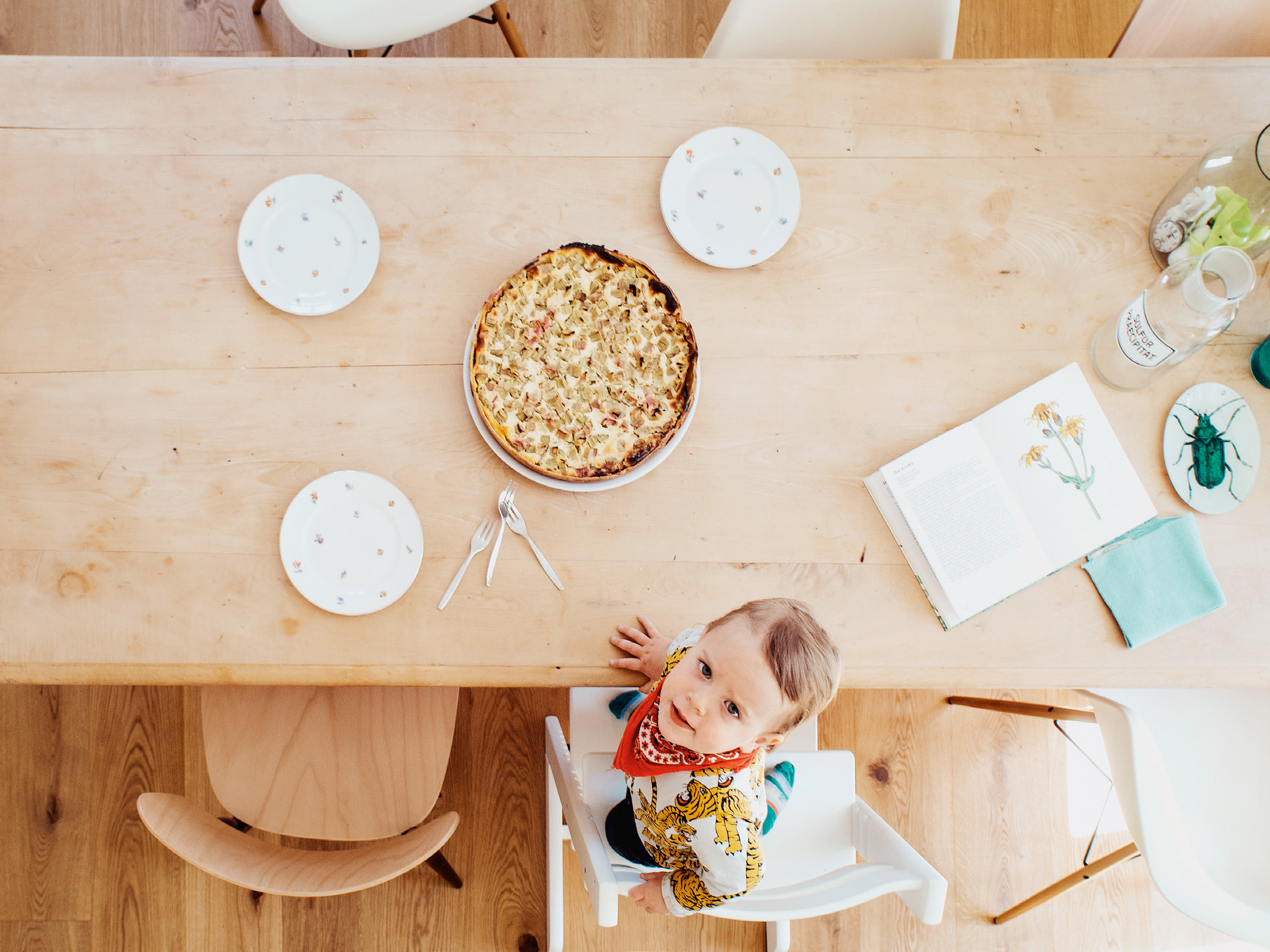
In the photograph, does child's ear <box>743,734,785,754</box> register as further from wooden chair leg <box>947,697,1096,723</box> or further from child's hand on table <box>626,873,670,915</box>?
wooden chair leg <box>947,697,1096,723</box>

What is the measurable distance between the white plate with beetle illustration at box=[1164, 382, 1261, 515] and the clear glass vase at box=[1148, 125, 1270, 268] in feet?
0.62

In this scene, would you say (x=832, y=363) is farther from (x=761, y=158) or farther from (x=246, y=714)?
(x=246, y=714)

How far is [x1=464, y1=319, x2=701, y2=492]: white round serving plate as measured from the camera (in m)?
0.98

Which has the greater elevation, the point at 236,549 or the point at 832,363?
the point at 832,363

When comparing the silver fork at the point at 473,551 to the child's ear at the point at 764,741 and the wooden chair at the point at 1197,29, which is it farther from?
the wooden chair at the point at 1197,29

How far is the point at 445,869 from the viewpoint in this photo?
163 centimetres

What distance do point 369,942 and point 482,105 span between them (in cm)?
167

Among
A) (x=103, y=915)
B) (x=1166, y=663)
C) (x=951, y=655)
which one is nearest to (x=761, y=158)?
(x=951, y=655)

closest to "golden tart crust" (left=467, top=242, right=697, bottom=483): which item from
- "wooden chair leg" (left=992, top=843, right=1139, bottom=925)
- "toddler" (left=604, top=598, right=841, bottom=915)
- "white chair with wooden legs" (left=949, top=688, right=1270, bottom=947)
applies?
"toddler" (left=604, top=598, right=841, bottom=915)

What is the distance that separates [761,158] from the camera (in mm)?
1066

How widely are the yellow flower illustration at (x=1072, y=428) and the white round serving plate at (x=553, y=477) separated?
497 millimetres

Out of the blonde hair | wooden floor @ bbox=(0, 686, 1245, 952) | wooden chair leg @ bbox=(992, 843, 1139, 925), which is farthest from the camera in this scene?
wooden floor @ bbox=(0, 686, 1245, 952)

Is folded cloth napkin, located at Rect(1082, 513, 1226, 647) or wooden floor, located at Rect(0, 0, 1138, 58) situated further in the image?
wooden floor, located at Rect(0, 0, 1138, 58)

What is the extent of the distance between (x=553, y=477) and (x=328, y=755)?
67 centimetres
